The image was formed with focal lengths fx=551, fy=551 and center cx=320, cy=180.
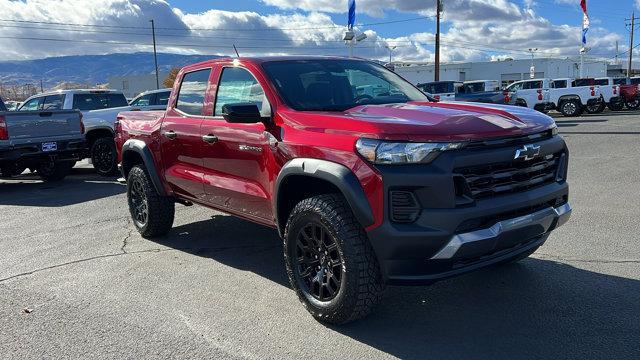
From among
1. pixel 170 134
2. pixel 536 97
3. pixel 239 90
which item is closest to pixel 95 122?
pixel 170 134

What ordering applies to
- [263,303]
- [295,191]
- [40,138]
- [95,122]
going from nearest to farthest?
[295,191], [263,303], [40,138], [95,122]

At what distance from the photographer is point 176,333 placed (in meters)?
3.75

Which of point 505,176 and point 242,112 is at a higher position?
point 242,112

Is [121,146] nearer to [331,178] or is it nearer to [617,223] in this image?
[331,178]

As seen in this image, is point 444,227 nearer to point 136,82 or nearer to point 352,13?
point 352,13

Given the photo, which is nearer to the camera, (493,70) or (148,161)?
(148,161)

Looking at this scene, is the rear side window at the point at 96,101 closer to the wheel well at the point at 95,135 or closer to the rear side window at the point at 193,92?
the wheel well at the point at 95,135

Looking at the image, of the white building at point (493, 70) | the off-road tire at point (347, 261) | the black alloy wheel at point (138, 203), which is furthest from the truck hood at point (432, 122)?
the white building at point (493, 70)

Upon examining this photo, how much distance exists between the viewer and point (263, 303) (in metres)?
4.23

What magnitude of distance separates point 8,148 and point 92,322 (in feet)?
24.3

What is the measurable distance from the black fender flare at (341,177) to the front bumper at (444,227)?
0.13 meters

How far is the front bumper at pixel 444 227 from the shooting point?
3170mm

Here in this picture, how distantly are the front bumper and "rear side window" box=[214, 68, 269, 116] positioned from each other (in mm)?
1476

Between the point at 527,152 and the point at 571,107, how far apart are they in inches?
969
